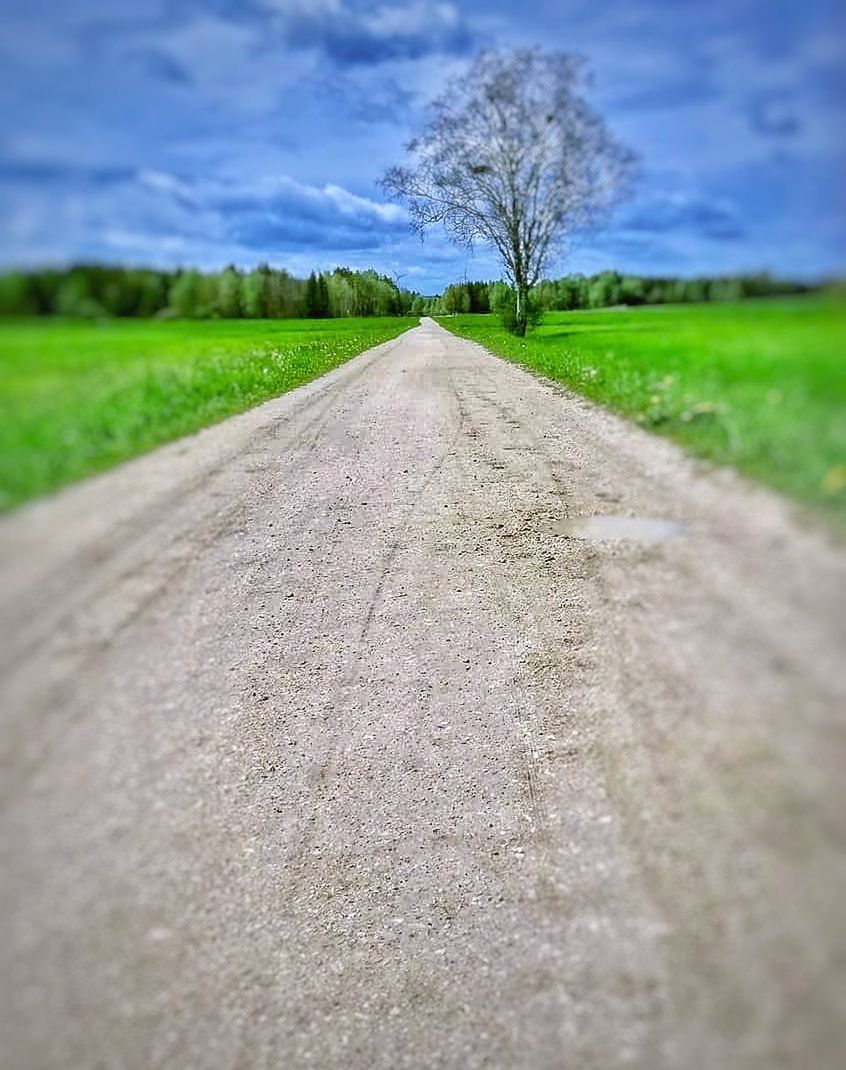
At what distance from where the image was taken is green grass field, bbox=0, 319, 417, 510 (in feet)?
1.71

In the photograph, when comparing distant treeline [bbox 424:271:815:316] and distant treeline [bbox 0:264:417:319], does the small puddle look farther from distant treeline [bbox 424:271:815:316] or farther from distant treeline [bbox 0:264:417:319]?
distant treeline [bbox 0:264:417:319]

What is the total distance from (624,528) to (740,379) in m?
0.31

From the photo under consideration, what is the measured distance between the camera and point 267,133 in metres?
0.72

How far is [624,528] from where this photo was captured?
0.88 m

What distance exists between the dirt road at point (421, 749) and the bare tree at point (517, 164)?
195 mm

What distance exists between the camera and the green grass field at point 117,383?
52 cm

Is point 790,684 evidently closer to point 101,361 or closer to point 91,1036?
point 101,361

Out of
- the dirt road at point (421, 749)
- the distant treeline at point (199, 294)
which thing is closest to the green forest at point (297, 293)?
the distant treeline at point (199, 294)

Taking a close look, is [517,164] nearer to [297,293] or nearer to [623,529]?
[297,293]

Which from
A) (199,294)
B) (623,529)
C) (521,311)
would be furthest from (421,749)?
(199,294)

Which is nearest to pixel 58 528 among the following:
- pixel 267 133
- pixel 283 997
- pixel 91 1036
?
pixel 267 133

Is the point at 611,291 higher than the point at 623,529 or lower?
higher

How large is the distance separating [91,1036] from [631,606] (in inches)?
36.0

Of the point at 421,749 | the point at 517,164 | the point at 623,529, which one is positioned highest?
the point at 517,164
